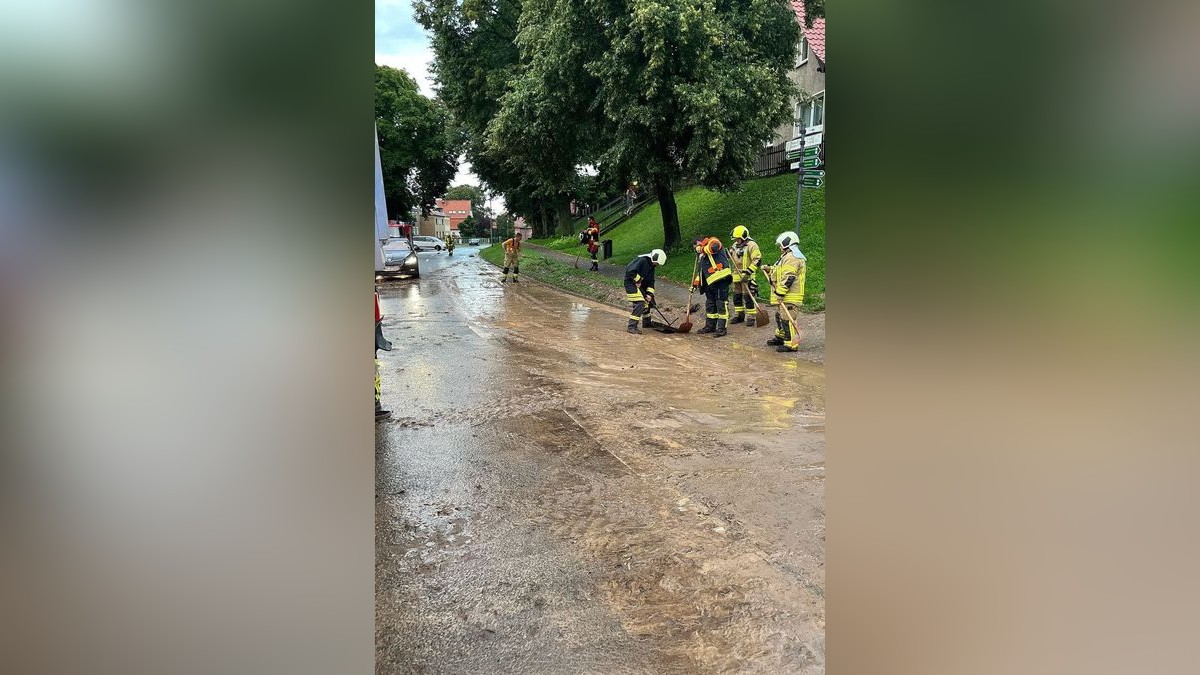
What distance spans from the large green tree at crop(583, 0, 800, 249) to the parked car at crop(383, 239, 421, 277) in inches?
296

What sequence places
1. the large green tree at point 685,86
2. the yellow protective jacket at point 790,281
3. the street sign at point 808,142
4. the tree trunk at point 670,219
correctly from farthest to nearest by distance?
1. the tree trunk at point 670,219
2. the large green tree at point 685,86
3. the street sign at point 808,142
4. the yellow protective jacket at point 790,281

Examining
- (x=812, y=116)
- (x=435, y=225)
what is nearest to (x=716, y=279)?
(x=812, y=116)

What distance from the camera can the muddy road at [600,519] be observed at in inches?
116

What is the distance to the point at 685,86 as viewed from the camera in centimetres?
1562

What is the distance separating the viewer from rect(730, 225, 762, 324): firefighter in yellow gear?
1165 cm

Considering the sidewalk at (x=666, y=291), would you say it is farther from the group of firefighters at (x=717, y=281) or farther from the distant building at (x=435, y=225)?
the distant building at (x=435, y=225)

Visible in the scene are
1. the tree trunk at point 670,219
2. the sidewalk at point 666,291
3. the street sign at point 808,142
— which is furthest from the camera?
the tree trunk at point 670,219

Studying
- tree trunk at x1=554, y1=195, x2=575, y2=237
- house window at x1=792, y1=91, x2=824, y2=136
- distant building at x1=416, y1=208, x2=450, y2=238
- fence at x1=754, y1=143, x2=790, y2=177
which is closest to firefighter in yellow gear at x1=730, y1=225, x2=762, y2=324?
fence at x1=754, y1=143, x2=790, y2=177

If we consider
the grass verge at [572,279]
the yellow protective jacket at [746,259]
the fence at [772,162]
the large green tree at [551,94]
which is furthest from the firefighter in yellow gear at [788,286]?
the fence at [772,162]

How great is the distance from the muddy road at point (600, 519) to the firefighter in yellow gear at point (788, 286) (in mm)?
1213

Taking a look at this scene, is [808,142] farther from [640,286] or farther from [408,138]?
[408,138]

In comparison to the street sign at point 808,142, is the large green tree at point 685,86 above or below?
above
